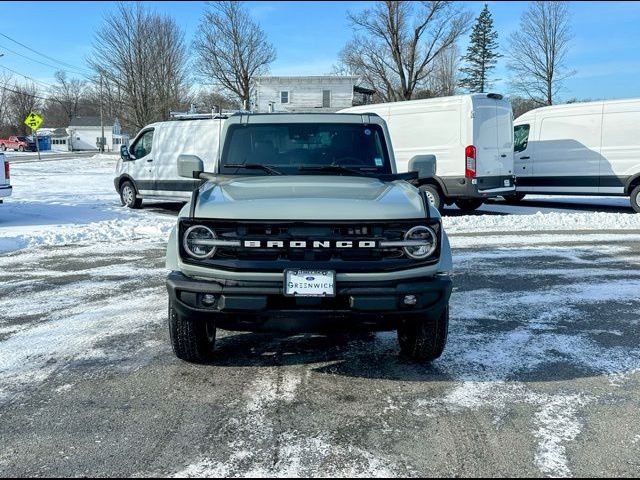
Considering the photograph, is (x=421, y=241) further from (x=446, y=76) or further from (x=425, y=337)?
(x=446, y=76)

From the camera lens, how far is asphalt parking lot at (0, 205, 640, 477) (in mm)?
2959

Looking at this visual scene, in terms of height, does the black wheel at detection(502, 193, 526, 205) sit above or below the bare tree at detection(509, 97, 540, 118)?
below

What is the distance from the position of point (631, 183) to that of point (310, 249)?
12765 mm

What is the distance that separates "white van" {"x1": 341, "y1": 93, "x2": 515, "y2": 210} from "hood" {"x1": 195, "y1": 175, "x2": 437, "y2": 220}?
8981 millimetres

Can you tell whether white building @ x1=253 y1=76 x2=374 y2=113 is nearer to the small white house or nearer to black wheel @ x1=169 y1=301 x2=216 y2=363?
black wheel @ x1=169 y1=301 x2=216 y2=363

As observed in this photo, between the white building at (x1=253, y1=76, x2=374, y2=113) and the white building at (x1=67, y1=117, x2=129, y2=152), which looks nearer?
the white building at (x1=253, y1=76, x2=374, y2=113)

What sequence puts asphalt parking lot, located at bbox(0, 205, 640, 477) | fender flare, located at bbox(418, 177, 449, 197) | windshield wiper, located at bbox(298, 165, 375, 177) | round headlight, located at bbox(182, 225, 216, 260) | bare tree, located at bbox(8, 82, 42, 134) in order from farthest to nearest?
bare tree, located at bbox(8, 82, 42, 134)
fender flare, located at bbox(418, 177, 449, 197)
windshield wiper, located at bbox(298, 165, 375, 177)
round headlight, located at bbox(182, 225, 216, 260)
asphalt parking lot, located at bbox(0, 205, 640, 477)

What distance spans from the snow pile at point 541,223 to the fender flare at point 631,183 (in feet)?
3.61

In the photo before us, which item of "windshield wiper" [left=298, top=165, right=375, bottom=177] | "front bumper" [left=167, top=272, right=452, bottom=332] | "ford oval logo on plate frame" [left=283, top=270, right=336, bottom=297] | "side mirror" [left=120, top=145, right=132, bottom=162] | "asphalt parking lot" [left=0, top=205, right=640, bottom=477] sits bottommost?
"asphalt parking lot" [left=0, top=205, right=640, bottom=477]

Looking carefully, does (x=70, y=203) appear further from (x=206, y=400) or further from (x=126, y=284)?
(x=206, y=400)

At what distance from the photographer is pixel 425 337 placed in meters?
4.03

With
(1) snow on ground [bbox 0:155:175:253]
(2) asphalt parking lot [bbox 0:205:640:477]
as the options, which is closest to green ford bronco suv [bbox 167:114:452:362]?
(2) asphalt parking lot [bbox 0:205:640:477]

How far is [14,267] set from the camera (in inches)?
321

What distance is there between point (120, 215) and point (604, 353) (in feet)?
Result: 38.9
